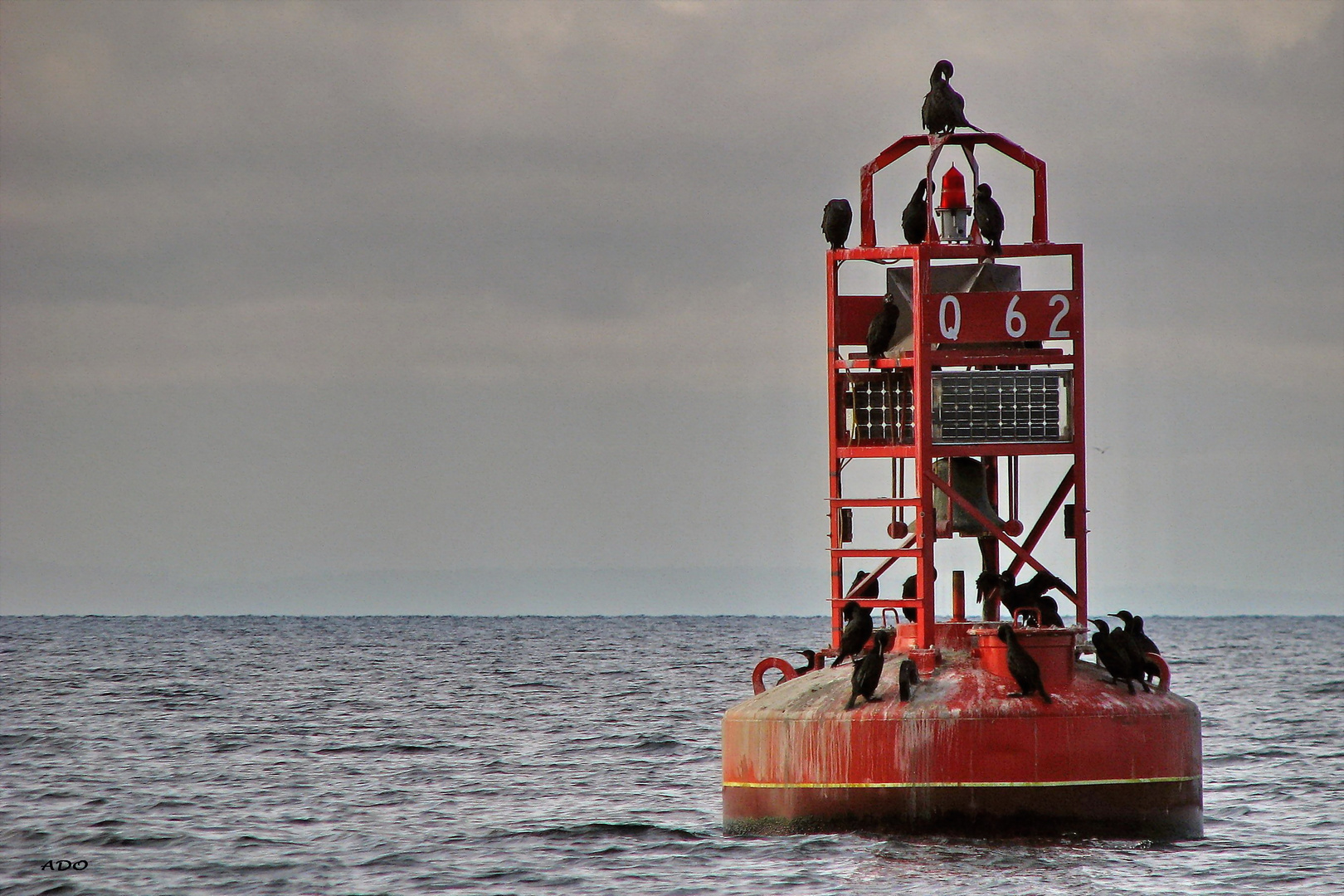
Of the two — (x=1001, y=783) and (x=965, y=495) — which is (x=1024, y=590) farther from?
(x=1001, y=783)

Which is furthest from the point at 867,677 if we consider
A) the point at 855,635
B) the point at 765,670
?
the point at 765,670

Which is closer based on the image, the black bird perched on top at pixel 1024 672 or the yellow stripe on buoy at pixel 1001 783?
the yellow stripe on buoy at pixel 1001 783

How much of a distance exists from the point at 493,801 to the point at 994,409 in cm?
1159

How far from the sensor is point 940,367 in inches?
941

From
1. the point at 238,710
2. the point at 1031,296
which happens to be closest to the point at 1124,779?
the point at 1031,296

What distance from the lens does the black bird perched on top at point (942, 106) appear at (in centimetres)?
2508

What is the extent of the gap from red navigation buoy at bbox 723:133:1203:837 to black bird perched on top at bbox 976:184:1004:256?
16cm

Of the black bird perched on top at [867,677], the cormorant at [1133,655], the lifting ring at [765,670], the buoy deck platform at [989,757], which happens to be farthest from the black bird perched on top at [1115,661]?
the lifting ring at [765,670]

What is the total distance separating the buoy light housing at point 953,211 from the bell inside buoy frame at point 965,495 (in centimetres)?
278

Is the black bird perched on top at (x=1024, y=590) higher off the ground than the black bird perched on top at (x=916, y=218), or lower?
lower

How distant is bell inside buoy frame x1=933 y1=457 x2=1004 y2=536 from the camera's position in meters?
24.5

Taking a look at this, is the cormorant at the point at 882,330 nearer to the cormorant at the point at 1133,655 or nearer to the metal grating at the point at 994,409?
the metal grating at the point at 994,409

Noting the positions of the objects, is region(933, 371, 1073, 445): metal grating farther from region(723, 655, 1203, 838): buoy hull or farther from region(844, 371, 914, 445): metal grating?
region(723, 655, 1203, 838): buoy hull

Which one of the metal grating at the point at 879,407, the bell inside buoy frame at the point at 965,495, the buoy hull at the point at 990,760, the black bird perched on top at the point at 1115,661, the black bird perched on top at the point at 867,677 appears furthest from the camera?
the bell inside buoy frame at the point at 965,495
